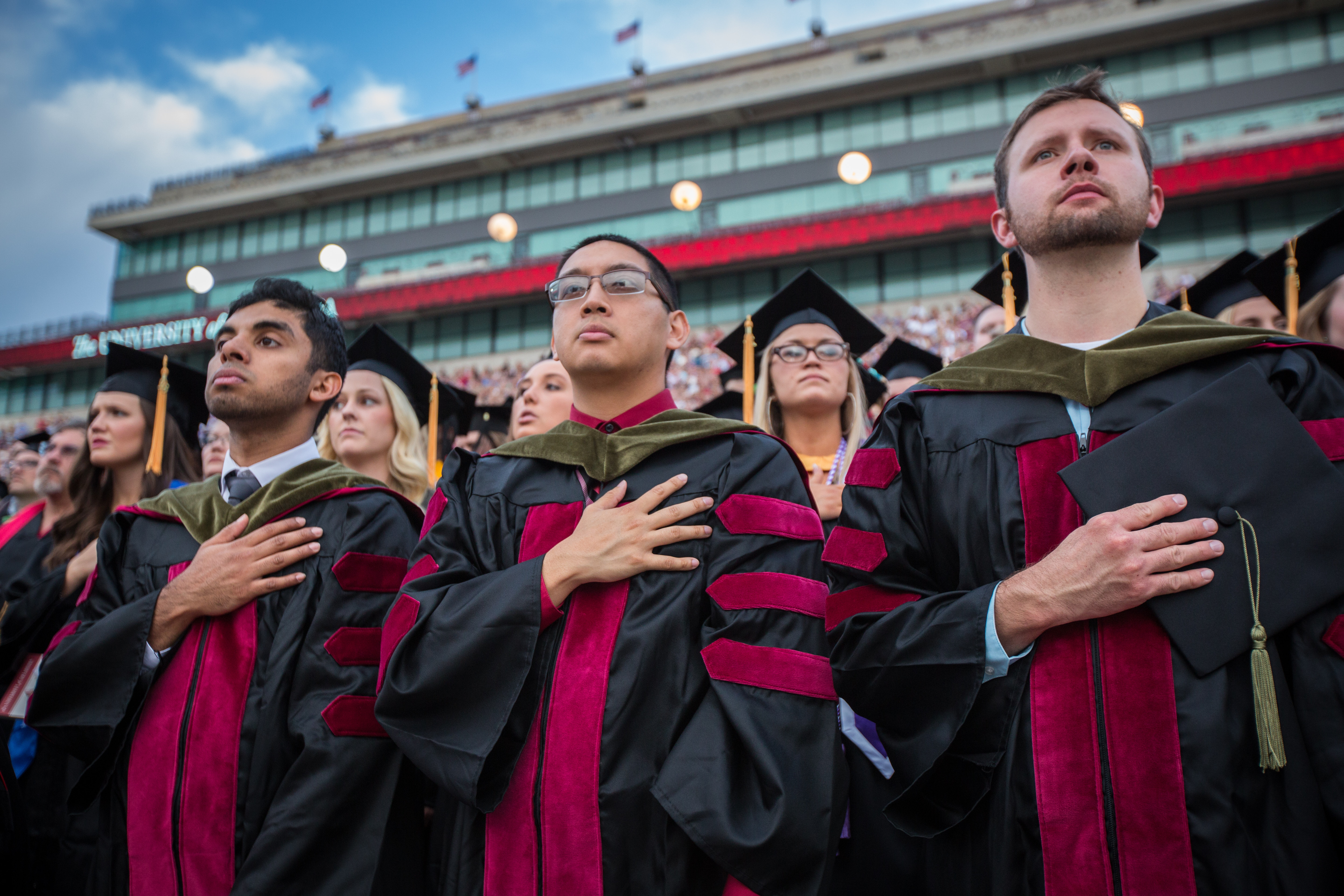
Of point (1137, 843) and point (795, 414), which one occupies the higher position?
point (795, 414)

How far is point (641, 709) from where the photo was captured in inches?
85.7

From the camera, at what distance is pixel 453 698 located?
7.25 feet

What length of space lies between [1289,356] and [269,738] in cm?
279

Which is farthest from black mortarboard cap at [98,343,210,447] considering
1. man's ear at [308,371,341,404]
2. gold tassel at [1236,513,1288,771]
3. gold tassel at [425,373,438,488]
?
gold tassel at [1236,513,1288,771]

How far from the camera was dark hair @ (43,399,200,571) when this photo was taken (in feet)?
13.8

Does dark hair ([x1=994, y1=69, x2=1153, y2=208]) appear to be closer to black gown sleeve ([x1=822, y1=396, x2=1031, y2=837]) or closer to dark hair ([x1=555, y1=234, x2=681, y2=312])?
black gown sleeve ([x1=822, y1=396, x2=1031, y2=837])

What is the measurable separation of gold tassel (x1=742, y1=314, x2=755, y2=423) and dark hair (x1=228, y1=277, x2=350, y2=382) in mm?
1939

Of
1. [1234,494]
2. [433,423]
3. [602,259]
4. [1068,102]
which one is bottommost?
[1234,494]

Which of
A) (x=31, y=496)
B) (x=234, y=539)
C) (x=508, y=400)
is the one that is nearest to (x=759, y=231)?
(x=508, y=400)

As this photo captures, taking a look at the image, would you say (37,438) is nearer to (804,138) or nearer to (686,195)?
(686,195)

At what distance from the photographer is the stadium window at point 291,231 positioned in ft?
110

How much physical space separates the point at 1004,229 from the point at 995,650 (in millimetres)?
1240

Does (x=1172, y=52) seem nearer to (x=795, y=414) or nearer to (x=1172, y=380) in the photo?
Answer: (x=795, y=414)

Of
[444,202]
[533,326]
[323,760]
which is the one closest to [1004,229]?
[323,760]
